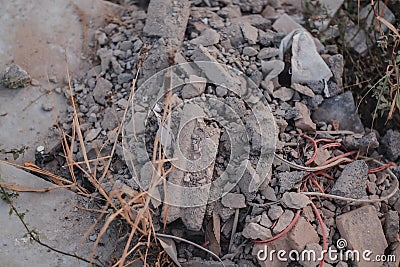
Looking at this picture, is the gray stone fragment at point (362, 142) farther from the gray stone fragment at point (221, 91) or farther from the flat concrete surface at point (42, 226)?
the flat concrete surface at point (42, 226)

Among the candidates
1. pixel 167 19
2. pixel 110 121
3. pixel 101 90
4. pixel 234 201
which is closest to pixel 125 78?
pixel 101 90

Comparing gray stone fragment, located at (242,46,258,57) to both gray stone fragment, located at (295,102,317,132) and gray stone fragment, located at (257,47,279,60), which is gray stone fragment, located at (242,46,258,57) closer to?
gray stone fragment, located at (257,47,279,60)

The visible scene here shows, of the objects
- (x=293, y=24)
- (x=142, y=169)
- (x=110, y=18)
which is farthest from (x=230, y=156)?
(x=110, y=18)

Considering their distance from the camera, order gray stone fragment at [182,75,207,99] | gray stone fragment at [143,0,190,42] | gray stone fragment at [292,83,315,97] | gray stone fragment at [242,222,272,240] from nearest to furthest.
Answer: gray stone fragment at [242,222,272,240], gray stone fragment at [182,75,207,99], gray stone fragment at [292,83,315,97], gray stone fragment at [143,0,190,42]

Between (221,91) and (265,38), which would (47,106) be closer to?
(221,91)

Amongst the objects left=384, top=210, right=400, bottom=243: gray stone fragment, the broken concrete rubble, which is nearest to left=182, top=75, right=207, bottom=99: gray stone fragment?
the broken concrete rubble

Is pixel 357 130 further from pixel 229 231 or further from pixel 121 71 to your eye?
pixel 121 71
